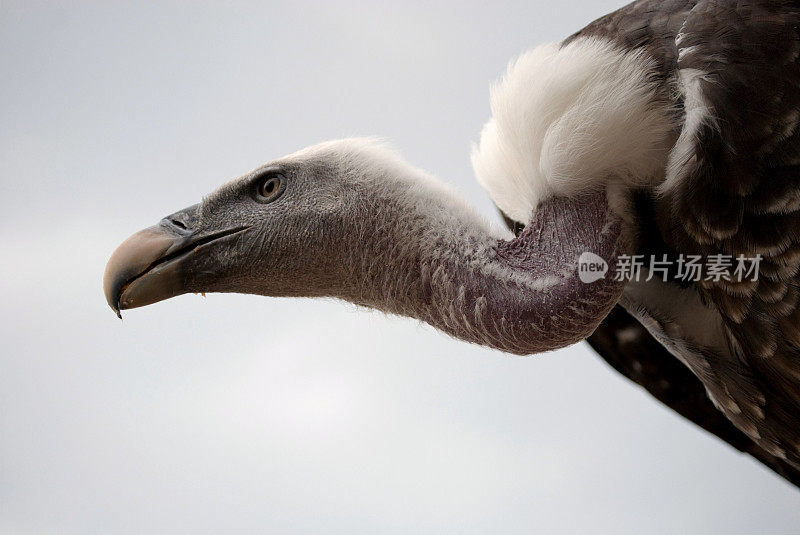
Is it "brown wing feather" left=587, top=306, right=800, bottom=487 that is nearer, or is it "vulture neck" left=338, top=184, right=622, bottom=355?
"vulture neck" left=338, top=184, right=622, bottom=355

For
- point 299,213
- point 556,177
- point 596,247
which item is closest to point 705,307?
point 596,247

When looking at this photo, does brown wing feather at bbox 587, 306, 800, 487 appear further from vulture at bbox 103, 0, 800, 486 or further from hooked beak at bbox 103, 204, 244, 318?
hooked beak at bbox 103, 204, 244, 318

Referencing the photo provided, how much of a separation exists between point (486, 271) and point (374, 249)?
0.34 m

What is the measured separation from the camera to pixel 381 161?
223cm

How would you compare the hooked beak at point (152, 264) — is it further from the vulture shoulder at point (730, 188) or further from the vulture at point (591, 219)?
the vulture shoulder at point (730, 188)

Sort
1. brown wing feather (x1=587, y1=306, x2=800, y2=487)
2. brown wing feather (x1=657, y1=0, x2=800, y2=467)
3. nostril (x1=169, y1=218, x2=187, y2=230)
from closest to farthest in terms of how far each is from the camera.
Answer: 1. brown wing feather (x1=657, y1=0, x2=800, y2=467)
2. nostril (x1=169, y1=218, x2=187, y2=230)
3. brown wing feather (x1=587, y1=306, x2=800, y2=487)

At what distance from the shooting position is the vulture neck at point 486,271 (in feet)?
6.12

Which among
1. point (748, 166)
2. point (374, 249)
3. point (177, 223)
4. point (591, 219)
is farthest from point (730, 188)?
point (177, 223)

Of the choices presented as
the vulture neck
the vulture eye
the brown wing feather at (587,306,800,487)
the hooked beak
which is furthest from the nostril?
the brown wing feather at (587,306,800,487)

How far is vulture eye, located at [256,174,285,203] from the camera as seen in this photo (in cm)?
219

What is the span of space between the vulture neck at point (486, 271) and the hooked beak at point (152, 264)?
44cm

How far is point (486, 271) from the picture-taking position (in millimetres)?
1968

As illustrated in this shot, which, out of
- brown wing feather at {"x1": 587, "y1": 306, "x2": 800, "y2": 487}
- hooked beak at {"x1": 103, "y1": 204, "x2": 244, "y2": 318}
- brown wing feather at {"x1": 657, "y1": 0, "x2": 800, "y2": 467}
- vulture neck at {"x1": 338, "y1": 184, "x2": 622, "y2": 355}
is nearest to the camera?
brown wing feather at {"x1": 657, "y1": 0, "x2": 800, "y2": 467}

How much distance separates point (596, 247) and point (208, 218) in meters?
1.10
